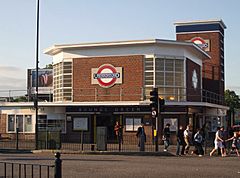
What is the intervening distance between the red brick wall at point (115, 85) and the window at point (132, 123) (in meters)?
1.51

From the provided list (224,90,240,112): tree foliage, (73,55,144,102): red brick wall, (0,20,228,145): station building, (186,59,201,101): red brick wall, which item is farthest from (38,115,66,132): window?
(224,90,240,112): tree foliage

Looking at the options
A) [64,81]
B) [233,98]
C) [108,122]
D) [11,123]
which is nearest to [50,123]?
[64,81]

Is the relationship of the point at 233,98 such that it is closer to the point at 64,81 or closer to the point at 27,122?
the point at 64,81

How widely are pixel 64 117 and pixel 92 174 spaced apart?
2212cm

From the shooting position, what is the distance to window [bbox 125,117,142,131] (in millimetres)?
36750

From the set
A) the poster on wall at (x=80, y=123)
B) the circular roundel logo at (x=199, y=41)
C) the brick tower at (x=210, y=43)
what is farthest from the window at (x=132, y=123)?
the circular roundel logo at (x=199, y=41)

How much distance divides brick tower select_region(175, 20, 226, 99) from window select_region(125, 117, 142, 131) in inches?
642

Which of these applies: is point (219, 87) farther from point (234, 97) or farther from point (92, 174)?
point (234, 97)

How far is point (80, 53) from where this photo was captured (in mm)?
39094

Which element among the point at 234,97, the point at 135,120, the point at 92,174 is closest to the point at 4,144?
the point at 135,120

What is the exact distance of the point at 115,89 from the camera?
1494 inches

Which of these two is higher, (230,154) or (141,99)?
(141,99)

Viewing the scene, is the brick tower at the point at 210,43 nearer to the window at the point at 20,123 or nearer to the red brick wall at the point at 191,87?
the red brick wall at the point at 191,87

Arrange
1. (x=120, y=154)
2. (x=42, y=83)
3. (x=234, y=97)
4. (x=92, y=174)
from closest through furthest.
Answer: (x=92, y=174), (x=120, y=154), (x=42, y=83), (x=234, y=97)
